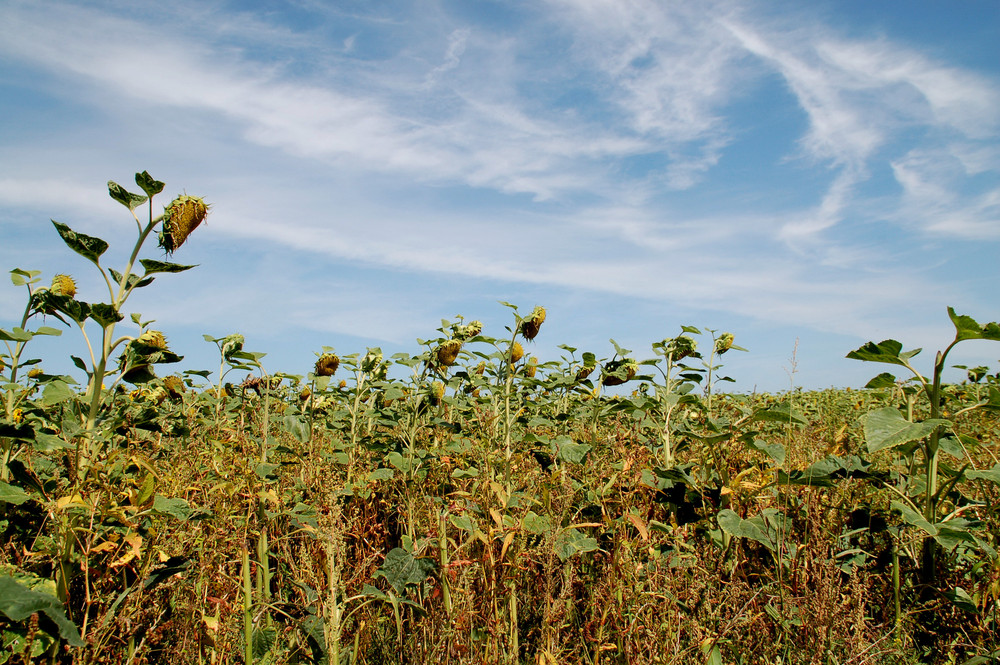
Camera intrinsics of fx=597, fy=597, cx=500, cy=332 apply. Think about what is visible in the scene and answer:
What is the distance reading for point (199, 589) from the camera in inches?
86.7

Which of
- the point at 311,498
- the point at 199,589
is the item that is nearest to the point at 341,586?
the point at 199,589

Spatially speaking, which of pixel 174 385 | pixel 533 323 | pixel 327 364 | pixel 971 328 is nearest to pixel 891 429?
pixel 971 328

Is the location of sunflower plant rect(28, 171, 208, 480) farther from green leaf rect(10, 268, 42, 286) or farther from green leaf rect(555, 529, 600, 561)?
green leaf rect(555, 529, 600, 561)

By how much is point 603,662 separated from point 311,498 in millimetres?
1467

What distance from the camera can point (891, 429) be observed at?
2152 mm

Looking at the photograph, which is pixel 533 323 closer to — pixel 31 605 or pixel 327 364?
pixel 327 364

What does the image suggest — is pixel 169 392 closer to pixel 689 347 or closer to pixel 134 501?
pixel 134 501

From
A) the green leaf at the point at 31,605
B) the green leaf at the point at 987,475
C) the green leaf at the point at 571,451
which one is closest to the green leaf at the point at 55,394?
the green leaf at the point at 31,605

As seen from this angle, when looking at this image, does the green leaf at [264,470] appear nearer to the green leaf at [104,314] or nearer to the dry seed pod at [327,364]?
the green leaf at [104,314]

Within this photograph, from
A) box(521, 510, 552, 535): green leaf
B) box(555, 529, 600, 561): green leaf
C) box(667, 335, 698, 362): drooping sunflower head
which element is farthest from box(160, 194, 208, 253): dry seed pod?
box(667, 335, 698, 362): drooping sunflower head

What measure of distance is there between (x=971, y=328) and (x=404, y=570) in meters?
2.25

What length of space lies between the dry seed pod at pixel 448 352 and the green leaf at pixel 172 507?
1.69 meters

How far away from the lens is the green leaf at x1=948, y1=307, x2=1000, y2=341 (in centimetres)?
217

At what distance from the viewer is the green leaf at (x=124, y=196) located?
2033 millimetres
